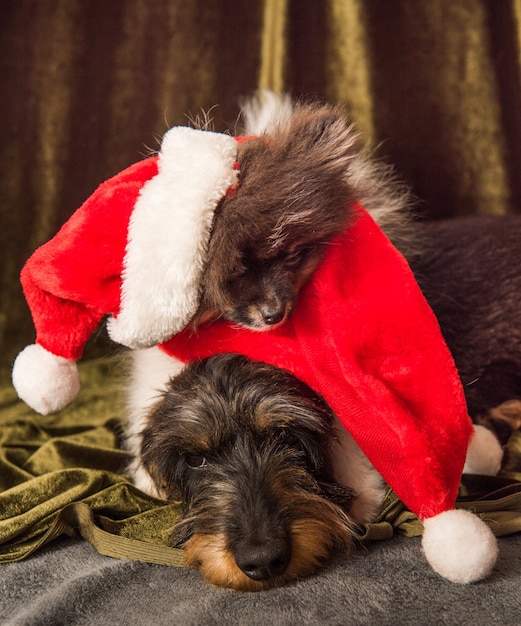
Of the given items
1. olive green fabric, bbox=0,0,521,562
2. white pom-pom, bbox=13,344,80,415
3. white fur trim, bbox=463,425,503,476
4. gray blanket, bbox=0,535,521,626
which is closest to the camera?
gray blanket, bbox=0,535,521,626

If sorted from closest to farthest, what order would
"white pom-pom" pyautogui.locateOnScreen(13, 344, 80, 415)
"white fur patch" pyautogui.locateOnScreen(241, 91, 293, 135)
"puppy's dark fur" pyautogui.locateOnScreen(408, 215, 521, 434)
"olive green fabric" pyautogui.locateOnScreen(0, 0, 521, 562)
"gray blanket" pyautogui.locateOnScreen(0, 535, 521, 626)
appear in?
"gray blanket" pyautogui.locateOnScreen(0, 535, 521, 626), "white pom-pom" pyautogui.locateOnScreen(13, 344, 80, 415), "white fur patch" pyautogui.locateOnScreen(241, 91, 293, 135), "puppy's dark fur" pyautogui.locateOnScreen(408, 215, 521, 434), "olive green fabric" pyautogui.locateOnScreen(0, 0, 521, 562)

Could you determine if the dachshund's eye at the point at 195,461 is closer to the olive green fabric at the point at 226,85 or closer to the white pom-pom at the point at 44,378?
the white pom-pom at the point at 44,378

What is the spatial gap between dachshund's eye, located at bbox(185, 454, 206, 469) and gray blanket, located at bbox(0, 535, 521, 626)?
202 millimetres

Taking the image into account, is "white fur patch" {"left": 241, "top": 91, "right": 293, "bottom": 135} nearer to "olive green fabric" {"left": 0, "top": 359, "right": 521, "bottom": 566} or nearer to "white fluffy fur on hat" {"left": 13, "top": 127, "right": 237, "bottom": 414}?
"white fluffy fur on hat" {"left": 13, "top": 127, "right": 237, "bottom": 414}

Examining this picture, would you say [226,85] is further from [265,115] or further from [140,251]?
[140,251]

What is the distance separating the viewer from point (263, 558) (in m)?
1.21

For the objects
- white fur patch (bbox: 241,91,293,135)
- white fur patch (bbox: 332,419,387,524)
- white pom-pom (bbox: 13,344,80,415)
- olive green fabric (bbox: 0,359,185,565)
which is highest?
white fur patch (bbox: 241,91,293,135)

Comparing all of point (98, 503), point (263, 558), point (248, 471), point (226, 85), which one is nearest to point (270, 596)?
point (263, 558)

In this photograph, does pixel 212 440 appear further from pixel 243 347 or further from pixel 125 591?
pixel 125 591

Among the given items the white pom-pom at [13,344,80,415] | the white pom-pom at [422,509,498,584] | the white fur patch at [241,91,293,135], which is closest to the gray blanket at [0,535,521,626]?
the white pom-pom at [422,509,498,584]

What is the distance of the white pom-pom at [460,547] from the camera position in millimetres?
1235

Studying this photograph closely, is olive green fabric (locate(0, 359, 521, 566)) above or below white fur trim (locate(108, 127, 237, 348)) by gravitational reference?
below

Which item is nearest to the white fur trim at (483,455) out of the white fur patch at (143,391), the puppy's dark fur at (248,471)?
the puppy's dark fur at (248,471)

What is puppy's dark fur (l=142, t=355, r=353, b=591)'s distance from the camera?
125cm
